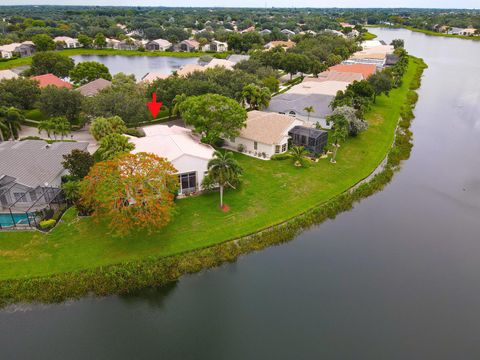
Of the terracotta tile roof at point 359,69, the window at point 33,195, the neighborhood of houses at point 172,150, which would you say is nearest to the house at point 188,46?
the terracotta tile roof at point 359,69

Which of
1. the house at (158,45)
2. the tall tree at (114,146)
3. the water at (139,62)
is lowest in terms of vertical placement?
the water at (139,62)

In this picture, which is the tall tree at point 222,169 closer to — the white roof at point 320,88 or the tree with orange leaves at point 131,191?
the tree with orange leaves at point 131,191

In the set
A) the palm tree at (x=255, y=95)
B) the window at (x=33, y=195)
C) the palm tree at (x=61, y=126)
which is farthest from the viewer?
the palm tree at (x=255, y=95)

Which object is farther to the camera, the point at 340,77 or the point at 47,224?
the point at 340,77

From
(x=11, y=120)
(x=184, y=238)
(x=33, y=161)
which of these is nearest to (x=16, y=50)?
(x=11, y=120)

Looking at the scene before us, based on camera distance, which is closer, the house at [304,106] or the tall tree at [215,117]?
the tall tree at [215,117]

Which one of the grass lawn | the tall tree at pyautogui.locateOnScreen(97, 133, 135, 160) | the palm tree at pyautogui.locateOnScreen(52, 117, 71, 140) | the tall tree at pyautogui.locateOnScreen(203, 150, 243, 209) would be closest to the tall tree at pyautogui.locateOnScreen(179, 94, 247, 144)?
the grass lawn

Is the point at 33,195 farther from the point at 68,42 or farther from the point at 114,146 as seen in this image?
the point at 68,42
